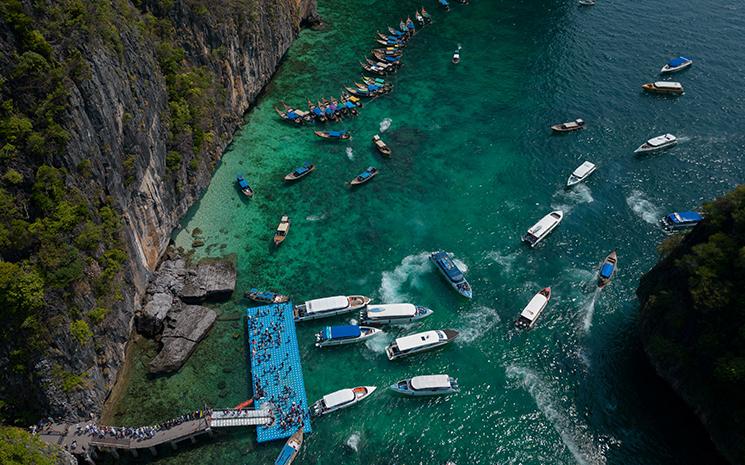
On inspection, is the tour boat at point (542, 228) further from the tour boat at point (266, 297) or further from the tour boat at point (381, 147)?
the tour boat at point (266, 297)

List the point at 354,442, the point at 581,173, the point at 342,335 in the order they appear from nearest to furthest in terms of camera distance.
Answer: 1. the point at 354,442
2. the point at 342,335
3. the point at 581,173

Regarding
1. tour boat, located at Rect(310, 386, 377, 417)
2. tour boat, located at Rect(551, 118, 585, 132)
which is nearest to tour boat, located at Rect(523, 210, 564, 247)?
Answer: tour boat, located at Rect(551, 118, 585, 132)

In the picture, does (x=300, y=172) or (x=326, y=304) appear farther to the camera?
(x=300, y=172)

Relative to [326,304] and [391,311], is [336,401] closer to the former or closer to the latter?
[326,304]

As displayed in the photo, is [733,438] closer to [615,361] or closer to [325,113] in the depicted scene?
[615,361]

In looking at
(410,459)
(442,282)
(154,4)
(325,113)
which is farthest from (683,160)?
(154,4)

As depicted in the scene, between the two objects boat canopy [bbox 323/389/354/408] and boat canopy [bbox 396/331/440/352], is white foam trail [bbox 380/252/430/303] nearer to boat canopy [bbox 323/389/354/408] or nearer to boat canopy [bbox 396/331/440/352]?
boat canopy [bbox 396/331/440/352]

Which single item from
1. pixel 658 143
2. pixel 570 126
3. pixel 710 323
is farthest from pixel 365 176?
pixel 658 143
